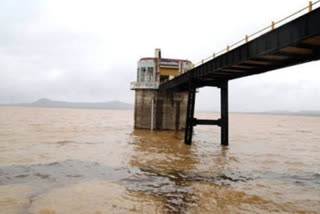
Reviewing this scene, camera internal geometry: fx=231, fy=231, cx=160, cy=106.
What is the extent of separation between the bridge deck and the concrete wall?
15.5 metres

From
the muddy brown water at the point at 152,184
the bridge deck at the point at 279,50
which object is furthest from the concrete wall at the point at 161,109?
the muddy brown water at the point at 152,184

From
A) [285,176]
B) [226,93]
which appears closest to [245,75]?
[226,93]

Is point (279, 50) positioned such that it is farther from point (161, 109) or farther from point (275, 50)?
point (161, 109)

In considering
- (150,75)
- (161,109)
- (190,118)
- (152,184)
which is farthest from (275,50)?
(150,75)

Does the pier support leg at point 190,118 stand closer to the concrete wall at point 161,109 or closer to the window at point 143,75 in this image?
the concrete wall at point 161,109

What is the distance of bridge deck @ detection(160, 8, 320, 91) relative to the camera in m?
8.69

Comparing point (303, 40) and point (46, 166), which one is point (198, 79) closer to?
point (303, 40)

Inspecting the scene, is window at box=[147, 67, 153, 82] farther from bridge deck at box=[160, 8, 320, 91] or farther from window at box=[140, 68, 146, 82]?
bridge deck at box=[160, 8, 320, 91]

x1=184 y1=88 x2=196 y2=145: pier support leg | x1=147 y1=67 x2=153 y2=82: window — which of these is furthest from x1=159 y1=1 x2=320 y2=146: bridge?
x1=147 y1=67 x2=153 y2=82: window

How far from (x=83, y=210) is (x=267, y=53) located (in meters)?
10.0

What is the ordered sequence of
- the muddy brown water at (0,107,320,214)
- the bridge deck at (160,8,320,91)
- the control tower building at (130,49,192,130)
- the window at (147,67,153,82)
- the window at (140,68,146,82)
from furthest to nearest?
the window at (140,68,146,82) < the window at (147,67,153,82) < the control tower building at (130,49,192,130) < the bridge deck at (160,8,320,91) < the muddy brown water at (0,107,320,214)

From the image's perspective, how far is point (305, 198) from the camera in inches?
331

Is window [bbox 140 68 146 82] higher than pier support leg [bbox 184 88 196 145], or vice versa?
window [bbox 140 68 146 82]

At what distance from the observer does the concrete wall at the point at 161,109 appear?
3219 centimetres
